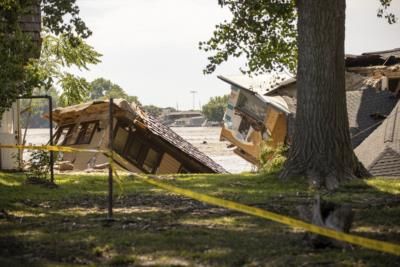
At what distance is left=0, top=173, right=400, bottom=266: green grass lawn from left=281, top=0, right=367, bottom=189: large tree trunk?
0.60 meters

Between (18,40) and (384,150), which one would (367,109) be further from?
(18,40)

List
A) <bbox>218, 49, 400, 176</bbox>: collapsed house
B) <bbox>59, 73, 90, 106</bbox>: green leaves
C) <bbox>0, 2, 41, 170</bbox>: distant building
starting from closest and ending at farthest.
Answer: <bbox>0, 2, 41, 170</bbox>: distant building → <bbox>218, 49, 400, 176</bbox>: collapsed house → <bbox>59, 73, 90, 106</bbox>: green leaves

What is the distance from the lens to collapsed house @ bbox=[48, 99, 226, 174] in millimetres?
29156

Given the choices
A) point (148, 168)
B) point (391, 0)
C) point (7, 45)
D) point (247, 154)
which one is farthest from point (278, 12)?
point (247, 154)

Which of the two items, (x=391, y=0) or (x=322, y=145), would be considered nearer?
(x=322, y=145)

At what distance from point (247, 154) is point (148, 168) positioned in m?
6.64

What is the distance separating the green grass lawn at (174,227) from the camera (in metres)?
6.52

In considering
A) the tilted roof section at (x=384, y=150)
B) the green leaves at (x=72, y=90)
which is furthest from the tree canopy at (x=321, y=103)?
the green leaves at (x=72, y=90)

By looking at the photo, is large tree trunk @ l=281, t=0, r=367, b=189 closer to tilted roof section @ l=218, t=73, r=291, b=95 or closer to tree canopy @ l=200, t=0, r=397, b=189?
tree canopy @ l=200, t=0, r=397, b=189

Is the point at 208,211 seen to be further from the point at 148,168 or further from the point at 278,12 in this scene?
the point at 148,168

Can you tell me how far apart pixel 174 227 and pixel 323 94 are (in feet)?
21.0

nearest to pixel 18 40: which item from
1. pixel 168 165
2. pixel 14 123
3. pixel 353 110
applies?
pixel 14 123

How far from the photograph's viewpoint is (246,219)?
9.15 meters

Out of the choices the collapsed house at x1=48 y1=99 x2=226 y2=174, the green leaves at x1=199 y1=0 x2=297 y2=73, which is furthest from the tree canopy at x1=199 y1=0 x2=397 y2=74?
the collapsed house at x1=48 y1=99 x2=226 y2=174
